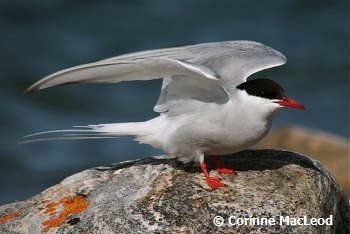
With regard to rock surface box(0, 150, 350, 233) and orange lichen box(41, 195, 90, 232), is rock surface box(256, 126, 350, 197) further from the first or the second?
orange lichen box(41, 195, 90, 232)

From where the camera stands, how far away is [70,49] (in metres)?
14.3

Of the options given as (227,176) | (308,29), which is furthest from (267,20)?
(227,176)

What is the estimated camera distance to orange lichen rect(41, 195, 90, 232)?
17.7 ft

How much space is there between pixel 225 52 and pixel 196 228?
196 cm

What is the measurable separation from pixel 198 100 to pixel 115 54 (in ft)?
26.9

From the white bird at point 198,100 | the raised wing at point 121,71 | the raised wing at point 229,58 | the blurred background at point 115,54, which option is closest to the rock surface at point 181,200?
the white bird at point 198,100

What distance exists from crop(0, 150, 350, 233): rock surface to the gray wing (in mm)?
569

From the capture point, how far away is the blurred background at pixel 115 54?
11305mm

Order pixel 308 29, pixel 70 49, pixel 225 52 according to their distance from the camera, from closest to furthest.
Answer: pixel 225 52, pixel 70 49, pixel 308 29

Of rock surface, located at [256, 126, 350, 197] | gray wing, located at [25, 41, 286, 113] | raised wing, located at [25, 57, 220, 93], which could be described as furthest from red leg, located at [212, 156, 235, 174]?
rock surface, located at [256, 126, 350, 197]

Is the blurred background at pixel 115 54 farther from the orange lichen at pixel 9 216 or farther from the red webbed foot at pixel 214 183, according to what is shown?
the red webbed foot at pixel 214 183

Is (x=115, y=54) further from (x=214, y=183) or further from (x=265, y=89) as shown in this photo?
(x=214, y=183)

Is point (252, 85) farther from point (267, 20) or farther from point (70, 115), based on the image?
point (267, 20)

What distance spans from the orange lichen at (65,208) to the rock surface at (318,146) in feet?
13.4
